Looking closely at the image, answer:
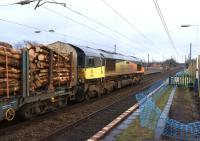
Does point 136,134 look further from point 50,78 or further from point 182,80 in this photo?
point 182,80

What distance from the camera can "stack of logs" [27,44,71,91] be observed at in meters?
15.2

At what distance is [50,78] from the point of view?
1648 cm

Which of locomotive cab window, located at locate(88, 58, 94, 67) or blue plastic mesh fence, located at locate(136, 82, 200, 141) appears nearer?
blue plastic mesh fence, located at locate(136, 82, 200, 141)

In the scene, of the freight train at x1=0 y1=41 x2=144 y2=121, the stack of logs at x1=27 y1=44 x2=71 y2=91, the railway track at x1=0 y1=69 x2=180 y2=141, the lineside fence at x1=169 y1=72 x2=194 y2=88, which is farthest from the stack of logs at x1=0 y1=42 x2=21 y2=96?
the lineside fence at x1=169 y1=72 x2=194 y2=88

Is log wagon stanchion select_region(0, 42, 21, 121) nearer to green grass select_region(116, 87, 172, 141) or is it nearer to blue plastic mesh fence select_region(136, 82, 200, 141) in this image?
green grass select_region(116, 87, 172, 141)

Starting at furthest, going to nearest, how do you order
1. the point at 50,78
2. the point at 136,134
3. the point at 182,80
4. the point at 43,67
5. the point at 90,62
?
the point at 182,80
the point at 90,62
the point at 50,78
the point at 43,67
the point at 136,134

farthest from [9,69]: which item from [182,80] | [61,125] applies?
[182,80]

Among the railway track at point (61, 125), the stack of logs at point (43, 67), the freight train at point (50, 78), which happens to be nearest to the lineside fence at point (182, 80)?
the freight train at point (50, 78)

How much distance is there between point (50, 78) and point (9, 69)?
10.9 feet

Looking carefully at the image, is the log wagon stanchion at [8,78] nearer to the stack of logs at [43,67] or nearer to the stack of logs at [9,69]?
the stack of logs at [9,69]

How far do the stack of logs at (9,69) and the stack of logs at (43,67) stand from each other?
110cm

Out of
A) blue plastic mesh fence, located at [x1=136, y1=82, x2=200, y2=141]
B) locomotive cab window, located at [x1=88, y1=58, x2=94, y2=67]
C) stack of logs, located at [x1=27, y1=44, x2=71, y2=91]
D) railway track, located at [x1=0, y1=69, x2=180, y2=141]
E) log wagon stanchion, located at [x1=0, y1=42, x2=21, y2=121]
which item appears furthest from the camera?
locomotive cab window, located at [x1=88, y1=58, x2=94, y2=67]

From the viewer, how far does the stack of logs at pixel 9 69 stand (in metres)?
12.9

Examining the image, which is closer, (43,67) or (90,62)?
(43,67)
